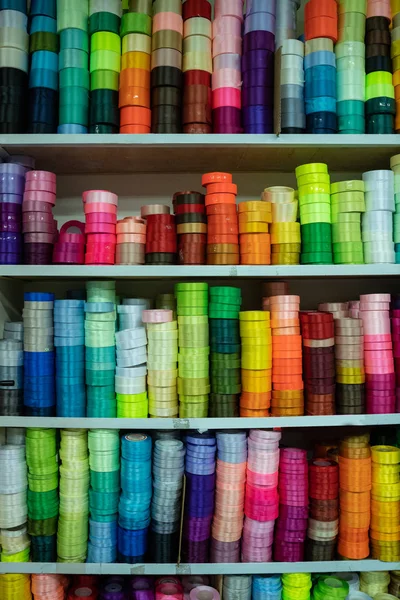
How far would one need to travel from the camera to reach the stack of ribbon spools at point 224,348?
1582 millimetres

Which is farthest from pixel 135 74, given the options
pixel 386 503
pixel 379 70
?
pixel 386 503

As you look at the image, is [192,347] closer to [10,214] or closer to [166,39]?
[10,214]

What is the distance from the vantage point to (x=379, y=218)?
1.58 m

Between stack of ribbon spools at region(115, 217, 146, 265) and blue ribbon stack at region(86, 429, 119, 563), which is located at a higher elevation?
stack of ribbon spools at region(115, 217, 146, 265)

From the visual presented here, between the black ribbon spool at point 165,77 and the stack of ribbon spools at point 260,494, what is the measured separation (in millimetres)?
1322

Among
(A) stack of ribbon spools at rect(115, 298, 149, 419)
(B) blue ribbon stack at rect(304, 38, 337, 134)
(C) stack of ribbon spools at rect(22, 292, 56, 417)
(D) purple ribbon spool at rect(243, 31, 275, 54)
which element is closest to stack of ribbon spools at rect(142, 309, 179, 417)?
(A) stack of ribbon spools at rect(115, 298, 149, 419)

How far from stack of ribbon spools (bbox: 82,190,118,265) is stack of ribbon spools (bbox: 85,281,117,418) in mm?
94

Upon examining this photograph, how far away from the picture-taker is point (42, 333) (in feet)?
5.19

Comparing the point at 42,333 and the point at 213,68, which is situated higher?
the point at 213,68

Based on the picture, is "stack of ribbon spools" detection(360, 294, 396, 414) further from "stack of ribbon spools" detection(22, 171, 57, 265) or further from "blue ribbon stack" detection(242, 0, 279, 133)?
"stack of ribbon spools" detection(22, 171, 57, 265)

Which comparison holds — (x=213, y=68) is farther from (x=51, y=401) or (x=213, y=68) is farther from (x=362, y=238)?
(x=51, y=401)

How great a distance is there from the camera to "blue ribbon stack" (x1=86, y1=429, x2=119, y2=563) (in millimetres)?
1589

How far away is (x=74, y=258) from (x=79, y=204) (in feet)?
1.54

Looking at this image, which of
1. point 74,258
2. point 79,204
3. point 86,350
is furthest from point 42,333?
point 79,204
